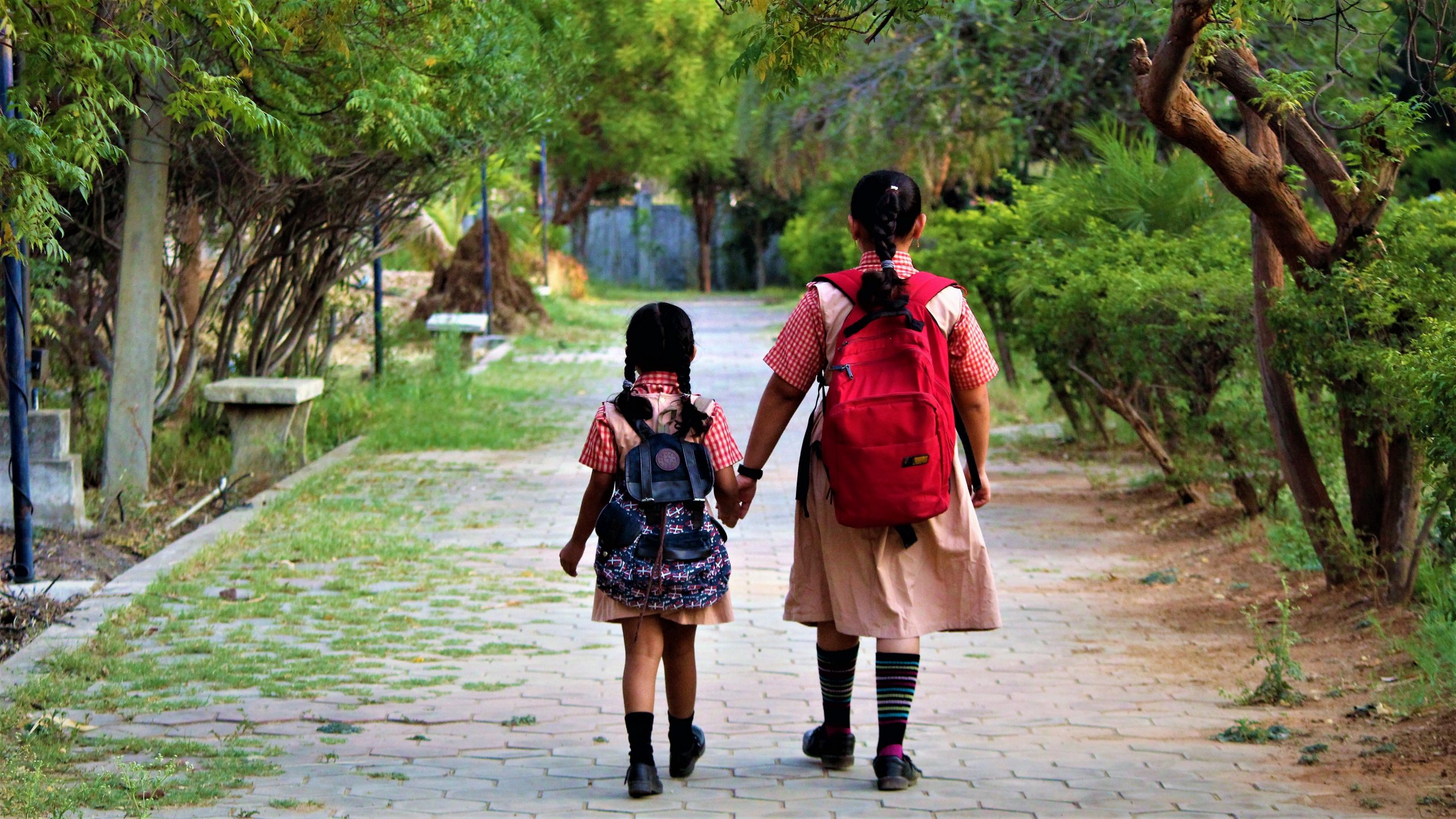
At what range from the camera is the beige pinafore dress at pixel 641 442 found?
4.56 metres

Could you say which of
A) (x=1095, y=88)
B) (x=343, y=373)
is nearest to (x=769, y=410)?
(x=1095, y=88)

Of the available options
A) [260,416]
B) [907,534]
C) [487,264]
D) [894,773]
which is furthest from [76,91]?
[487,264]

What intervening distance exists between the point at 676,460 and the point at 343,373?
1469cm

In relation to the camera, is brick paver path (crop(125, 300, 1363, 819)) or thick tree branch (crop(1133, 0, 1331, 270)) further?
thick tree branch (crop(1133, 0, 1331, 270))

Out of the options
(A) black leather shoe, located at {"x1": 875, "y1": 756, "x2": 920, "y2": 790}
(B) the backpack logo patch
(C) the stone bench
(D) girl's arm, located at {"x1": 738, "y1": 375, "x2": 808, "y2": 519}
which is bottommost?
(A) black leather shoe, located at {"x1": 875, "y1": 756, "x2": 920, "y2": 790}

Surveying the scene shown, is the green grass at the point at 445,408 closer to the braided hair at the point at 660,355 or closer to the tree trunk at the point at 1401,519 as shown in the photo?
the tree trunk at the point at 1401,519

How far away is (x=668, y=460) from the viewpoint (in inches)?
177

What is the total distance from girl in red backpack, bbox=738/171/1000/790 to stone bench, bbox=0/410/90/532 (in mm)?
5214

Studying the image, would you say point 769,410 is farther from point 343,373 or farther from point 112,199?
point 343,373

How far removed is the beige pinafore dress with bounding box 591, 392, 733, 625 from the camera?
4.56 metres

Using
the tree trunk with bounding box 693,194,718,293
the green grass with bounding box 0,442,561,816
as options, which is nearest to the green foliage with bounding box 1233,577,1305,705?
the green grass with bounding box 0,442,561,816

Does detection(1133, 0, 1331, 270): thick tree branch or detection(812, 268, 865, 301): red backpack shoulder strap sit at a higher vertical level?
detection(1133, 0, 1331, 270): thick tree branch

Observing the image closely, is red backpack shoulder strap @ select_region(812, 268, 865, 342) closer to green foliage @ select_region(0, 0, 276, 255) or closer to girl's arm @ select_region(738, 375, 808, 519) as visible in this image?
girl's arm @ select_region(738, 375, 808, 519)

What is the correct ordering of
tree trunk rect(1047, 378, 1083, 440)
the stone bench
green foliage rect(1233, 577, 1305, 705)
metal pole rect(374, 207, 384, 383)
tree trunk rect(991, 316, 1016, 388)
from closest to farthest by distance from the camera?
1. green foliage rect(1233, 577, 1305, 705)
2. the stone bench
3. tree trunk rect(1047, 378, 1083, 440)
4. tree trunk rect(991, 316, 1016, 388)
5. metal pole rect(374, 207, 384, 383)
